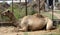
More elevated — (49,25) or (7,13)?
(7,13)

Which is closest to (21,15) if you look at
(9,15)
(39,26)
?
(9,15)

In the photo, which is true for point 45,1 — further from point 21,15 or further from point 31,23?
point 31,23

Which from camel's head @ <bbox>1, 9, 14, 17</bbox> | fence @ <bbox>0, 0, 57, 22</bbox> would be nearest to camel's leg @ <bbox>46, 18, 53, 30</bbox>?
fence @ <bbox>0, 0, 57, 22</bbox>

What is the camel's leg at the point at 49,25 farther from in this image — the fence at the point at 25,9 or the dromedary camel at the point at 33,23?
the fence at the point at 25,9

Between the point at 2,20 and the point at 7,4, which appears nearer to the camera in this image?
the point at 2,20

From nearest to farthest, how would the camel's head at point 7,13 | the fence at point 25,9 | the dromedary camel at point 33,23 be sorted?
the dromedary camel at point 33,23 < the camel's head at point 7,13 < the fence at point 25,9

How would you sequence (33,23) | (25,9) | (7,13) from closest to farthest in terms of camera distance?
(33,23)
(7,13)
(25,9)

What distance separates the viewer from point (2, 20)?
14.6 ft

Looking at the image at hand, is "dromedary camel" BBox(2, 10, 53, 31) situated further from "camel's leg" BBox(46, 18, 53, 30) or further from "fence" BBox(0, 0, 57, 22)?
"fence" BBox(0, 0, 57, 22)

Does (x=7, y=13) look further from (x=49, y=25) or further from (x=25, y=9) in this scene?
(x=49, y=25)

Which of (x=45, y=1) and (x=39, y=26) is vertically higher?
(x=45, y=1)

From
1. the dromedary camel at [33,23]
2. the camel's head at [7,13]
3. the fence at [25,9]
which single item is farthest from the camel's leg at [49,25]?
the camel's head at [7,13]

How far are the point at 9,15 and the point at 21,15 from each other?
0.45 meters

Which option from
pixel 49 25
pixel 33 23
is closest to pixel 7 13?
pixel 33 23
